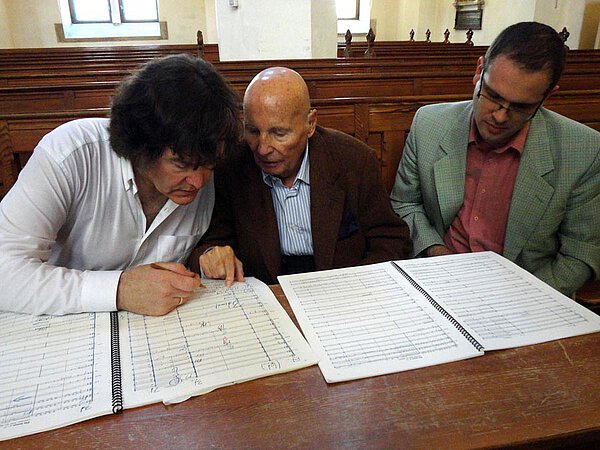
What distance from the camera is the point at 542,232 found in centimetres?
174

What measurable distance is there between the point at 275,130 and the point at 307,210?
0.35 m

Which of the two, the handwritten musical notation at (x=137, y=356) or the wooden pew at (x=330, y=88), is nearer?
the handwritten musical notation at (x=137, y=356)

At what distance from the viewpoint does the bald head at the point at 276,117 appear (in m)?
1.49

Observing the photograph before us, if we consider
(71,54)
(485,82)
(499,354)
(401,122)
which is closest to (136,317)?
(499,354)

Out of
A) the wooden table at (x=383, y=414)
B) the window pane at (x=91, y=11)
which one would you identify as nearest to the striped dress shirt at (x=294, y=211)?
the wooden table at (x=383, y=414)

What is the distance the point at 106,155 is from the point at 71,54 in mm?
6648

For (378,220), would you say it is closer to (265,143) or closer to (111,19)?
(265,143)

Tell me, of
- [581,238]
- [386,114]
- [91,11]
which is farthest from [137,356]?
[91,11]

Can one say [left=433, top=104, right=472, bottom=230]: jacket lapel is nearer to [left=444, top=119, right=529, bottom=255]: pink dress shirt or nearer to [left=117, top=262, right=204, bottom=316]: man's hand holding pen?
[left=444, top=119, right=529, bottom=255]: pink dress shirt

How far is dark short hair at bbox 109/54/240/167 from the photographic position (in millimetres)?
1160

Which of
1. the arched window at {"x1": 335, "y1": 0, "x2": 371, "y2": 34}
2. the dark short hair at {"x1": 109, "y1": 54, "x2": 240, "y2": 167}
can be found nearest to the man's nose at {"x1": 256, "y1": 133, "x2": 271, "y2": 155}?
the dark short hair at {"x1": 109, "y1": 54, "x2": 240, "y2": 167}

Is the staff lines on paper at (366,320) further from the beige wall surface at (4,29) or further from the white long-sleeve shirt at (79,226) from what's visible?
the beige wall surface at (4,29)

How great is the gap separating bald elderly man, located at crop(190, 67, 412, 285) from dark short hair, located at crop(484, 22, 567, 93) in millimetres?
573

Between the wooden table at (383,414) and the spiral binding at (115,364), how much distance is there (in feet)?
0.08
